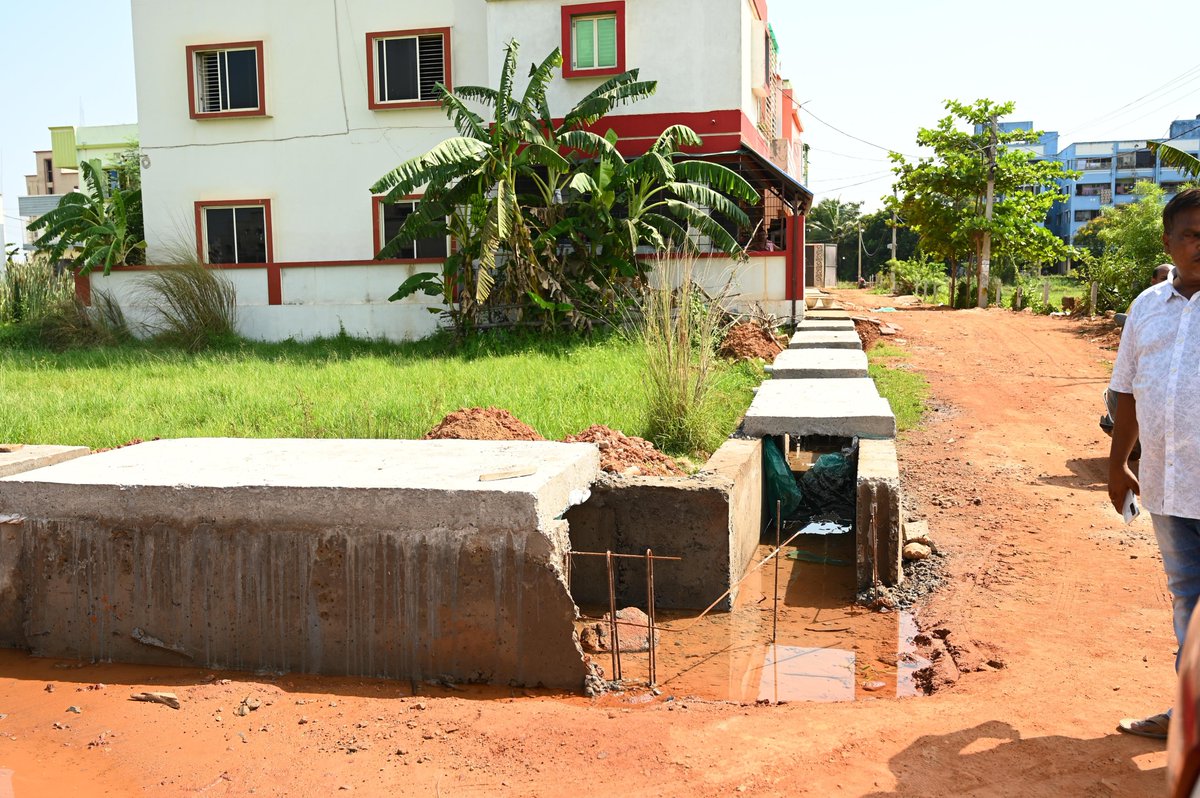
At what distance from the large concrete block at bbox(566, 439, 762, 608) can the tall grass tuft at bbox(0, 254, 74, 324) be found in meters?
14.3

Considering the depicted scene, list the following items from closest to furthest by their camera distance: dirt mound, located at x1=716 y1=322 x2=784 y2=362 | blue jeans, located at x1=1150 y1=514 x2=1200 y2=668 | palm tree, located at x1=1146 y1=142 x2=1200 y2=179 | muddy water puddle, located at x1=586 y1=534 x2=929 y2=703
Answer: blue jeans, located at x1=1150 y1=514 x2=1200 y2=668 < muddy water puddle, located at x1=586 y1=534 x2=929 y2=703 < dirt mound, located at x1=716 y1=322 x2=784 y2=362 < palm tree, located at x1=1146 y1=142 x2=1200 y2=179

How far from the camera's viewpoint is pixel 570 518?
556cm

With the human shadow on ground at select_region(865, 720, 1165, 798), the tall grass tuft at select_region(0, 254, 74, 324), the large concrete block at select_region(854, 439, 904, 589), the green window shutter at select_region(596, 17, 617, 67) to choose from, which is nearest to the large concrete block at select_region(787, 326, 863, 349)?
the green window shutter at select_region(596, 17, 617, 67)

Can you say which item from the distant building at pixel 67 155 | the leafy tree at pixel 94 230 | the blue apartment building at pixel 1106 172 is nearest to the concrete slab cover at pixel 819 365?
the leafy tree at pixel 94 230

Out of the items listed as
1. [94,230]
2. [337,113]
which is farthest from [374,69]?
[94,230]

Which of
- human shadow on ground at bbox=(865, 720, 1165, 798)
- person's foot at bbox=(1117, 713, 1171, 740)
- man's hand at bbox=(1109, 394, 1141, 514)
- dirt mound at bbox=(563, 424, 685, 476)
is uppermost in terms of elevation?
man's hand at bbox=(1109, 394, 1141, 514)

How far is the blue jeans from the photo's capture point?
10.3 feet

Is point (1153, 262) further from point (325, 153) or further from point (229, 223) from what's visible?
→ point (229, 223)

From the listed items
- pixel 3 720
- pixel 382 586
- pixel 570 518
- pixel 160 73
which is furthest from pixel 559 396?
pixel 160 73

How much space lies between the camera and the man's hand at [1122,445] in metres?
3.34

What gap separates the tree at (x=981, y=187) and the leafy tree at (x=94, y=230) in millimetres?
19970

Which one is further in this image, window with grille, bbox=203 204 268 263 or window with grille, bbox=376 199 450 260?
window with grille, bbox=203 204 268 263

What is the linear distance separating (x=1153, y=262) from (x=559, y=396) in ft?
51.6

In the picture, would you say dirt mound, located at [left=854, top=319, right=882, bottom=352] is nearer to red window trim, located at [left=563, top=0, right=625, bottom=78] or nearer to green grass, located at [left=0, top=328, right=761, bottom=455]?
green grass, located at [left=0, top=328, right=761, bottom=455]
